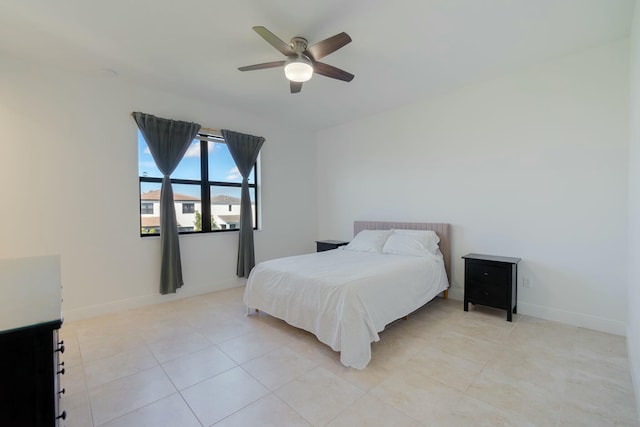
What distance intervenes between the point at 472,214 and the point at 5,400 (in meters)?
4.01

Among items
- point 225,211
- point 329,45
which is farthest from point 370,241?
point 329,45

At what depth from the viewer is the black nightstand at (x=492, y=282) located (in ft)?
9.76

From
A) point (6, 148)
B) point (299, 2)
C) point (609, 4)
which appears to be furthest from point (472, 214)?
point (6, 148)

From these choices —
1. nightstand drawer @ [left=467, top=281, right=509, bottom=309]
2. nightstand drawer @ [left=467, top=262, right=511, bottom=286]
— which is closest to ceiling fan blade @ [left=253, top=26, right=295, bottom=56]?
nightstand drawer @ [left=467, top=262, right=511, bottom=286]

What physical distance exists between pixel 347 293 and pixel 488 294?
1858 mm

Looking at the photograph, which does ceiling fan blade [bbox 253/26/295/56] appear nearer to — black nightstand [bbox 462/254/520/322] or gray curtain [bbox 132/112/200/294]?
gray curtain [bbox 132/112/200/294]

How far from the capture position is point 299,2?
2.11 metres

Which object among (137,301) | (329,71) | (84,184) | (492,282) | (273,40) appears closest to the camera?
(273,40)

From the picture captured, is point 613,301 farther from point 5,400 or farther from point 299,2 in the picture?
point 5,400

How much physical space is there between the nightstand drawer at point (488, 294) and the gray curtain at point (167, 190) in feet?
12.0

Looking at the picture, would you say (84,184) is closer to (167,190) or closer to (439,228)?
(167,190)

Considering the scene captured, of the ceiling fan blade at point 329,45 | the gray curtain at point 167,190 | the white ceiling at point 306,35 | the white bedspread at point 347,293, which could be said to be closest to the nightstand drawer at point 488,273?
the white bedspread at point 347,293

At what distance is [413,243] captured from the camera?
3611 mm

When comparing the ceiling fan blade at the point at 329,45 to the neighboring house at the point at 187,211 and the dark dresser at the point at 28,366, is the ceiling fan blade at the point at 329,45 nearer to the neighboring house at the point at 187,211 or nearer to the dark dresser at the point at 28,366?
the dark dresser at the point at 28,366
